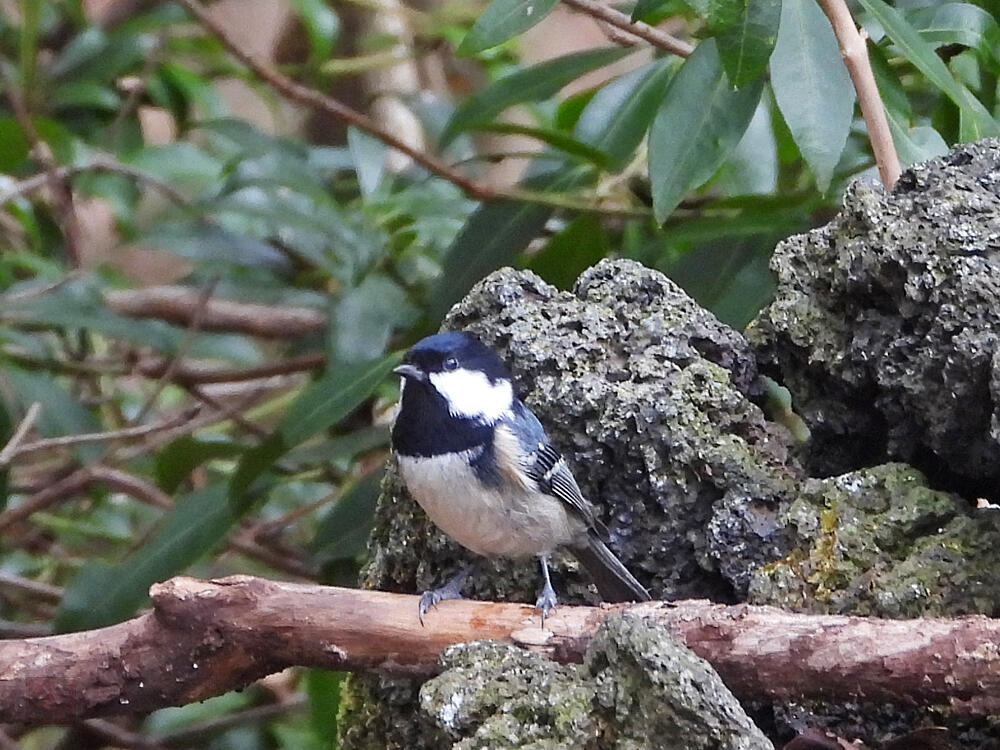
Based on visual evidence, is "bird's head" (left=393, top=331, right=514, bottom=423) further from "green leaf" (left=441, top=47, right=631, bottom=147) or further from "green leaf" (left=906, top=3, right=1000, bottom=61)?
"green leaf" (left=906, top=3, right=1000, bottom=61)

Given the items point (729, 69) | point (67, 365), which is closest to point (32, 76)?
point (67, 365)

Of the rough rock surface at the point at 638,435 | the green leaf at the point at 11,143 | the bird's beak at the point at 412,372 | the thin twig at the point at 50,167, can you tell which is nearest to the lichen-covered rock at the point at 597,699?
the rough rock surface at the point at 638,435

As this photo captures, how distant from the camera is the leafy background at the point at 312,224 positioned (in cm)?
197

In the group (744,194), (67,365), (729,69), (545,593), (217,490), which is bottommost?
(67,365)

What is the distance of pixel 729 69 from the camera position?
5.81ft

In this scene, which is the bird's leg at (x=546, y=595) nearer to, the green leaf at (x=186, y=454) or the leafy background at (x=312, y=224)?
the leafy background at (x=312, y=224)

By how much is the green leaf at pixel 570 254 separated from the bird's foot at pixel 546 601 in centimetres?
83

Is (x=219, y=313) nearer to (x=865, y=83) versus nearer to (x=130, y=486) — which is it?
(x=130, y=486)

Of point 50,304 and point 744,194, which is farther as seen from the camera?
point 50,304

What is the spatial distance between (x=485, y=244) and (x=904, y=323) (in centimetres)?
109

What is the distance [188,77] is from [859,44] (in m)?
2.79

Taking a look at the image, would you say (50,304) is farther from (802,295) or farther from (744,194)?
(802,295)

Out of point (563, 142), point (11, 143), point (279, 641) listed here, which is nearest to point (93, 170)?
point (11, 143)

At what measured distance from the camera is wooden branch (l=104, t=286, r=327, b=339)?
11.3 feet
